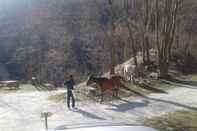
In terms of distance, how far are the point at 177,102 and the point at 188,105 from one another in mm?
864

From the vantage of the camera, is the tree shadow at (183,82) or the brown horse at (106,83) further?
the tree shadow at (183,82)

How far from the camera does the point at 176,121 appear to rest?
14.8m

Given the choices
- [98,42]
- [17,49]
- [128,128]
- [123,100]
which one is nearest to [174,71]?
[123,100]

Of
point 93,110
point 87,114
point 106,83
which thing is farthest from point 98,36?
point 87,114

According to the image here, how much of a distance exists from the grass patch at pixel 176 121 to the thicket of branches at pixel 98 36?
35.0 ft

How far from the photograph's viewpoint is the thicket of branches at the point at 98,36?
28.8m

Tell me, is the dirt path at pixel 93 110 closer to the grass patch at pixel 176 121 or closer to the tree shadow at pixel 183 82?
the grass patch at pixel 176 121

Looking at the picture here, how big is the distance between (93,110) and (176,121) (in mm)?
3827

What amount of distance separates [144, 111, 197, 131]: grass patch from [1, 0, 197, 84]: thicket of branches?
10655 mm

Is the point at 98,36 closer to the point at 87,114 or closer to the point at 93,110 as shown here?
the point at 93,110

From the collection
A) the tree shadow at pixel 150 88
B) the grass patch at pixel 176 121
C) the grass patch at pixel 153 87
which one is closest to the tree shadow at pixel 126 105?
the grass patch at pixel 176 121

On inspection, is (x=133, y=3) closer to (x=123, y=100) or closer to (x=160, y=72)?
(x=160, y=72)

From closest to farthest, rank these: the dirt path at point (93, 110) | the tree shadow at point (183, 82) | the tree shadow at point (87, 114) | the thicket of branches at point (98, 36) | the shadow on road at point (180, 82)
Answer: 1. the dirt path at point (93, 110)
2. the tree shadow at point (87, 114)
3. the tree shadow at point (183, 82)
4. the shadow on road at point (180, 82)
5. the thicket of branches at point (98, 36)

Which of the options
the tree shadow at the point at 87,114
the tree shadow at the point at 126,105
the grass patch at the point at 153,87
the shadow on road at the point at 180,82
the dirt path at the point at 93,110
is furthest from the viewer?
the shadow on road at the point at 180,82
